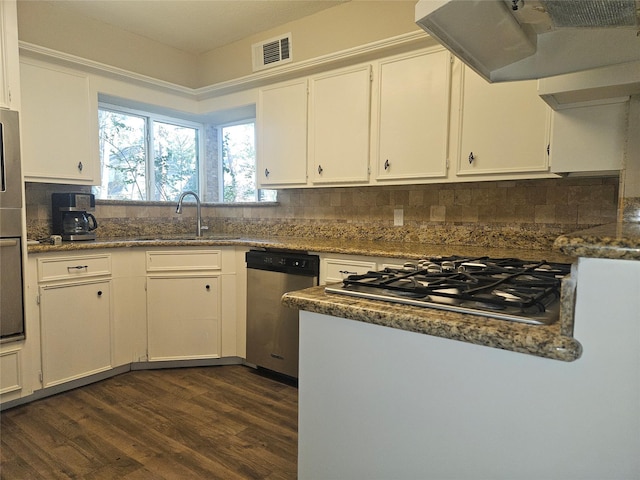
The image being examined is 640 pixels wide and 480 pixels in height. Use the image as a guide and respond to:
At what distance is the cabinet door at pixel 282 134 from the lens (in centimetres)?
316

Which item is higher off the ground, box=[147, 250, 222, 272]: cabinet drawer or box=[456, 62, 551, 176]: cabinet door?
box=[456, 62, 551, 176]: cabinet door

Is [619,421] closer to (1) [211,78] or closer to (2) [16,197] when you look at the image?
(2) [16,197]

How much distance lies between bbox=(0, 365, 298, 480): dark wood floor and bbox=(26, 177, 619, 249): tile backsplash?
126 centimetres

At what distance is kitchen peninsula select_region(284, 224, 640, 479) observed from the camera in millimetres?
723

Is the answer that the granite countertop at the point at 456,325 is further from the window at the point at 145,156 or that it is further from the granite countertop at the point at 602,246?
the window at the point at 145,156

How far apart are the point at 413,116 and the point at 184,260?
1850 millimetres

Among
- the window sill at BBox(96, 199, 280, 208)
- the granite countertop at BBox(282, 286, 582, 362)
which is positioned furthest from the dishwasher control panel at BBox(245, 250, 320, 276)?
the granite countertop at BBox(282, 286, 582, 362)

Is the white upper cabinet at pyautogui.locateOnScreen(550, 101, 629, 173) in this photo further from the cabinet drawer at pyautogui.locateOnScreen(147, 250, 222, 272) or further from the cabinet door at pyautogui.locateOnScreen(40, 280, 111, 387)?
the cabinet door at pyautogui.locateOnScreen(40, 280, 111, 387)

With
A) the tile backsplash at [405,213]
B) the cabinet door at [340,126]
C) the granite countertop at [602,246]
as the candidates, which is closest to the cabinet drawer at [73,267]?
the tile backsplash at [405,213]

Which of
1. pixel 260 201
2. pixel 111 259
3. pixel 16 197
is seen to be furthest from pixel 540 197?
pixel 16 197

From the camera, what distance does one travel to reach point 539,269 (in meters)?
1.41

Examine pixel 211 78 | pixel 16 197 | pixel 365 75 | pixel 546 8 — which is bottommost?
pixel 16 197

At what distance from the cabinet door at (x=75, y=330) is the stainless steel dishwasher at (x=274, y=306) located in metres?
0.96

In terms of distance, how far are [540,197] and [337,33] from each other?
1.89 metres
